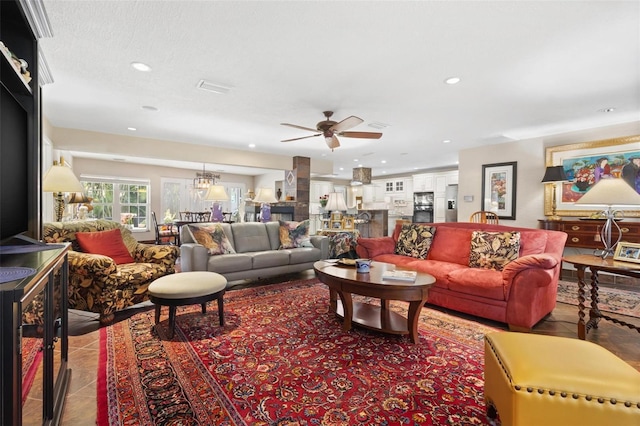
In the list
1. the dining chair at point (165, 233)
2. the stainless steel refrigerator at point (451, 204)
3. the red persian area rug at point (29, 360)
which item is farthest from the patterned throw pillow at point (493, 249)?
the dining chair at point (165, 233)

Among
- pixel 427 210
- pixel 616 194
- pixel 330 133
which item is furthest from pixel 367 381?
pixel 427 210

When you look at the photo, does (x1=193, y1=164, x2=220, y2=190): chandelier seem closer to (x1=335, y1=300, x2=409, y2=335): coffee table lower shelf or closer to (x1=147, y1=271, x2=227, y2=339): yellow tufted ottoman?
(x1=147, y1=271, x2=227, y2=339): yellow tufted ottoman

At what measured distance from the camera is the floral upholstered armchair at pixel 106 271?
269cm

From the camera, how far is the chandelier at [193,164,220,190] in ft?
25.3

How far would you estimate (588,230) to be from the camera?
172 inches

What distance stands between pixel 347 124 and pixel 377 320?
2.19 m

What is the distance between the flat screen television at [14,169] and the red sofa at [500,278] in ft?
10.8

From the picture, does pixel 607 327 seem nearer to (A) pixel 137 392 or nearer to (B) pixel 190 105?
(A) pixel 137 392

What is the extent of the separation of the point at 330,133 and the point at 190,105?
182 centimetres

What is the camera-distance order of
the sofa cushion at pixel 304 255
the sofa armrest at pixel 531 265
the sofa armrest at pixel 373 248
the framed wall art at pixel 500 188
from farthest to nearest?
the framed wall art at pixel 500 188
the sofa cushion at pixel 304 255
the sofa armrest at pixel 373 248
the sofa armrest at pixel 531 265

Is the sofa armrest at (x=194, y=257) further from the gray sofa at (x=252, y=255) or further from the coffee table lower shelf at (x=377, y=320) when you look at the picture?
the coffee table lower shelf at (x=377, y=320)

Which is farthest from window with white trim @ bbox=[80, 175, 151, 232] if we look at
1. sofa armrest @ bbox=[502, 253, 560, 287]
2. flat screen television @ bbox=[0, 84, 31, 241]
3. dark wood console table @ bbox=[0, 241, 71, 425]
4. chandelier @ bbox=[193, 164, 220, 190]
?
sofa armrest @ bbox=[502, 253, 560, 287]

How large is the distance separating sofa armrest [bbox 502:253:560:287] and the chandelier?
6913 millimetres

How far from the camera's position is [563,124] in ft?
14.7
